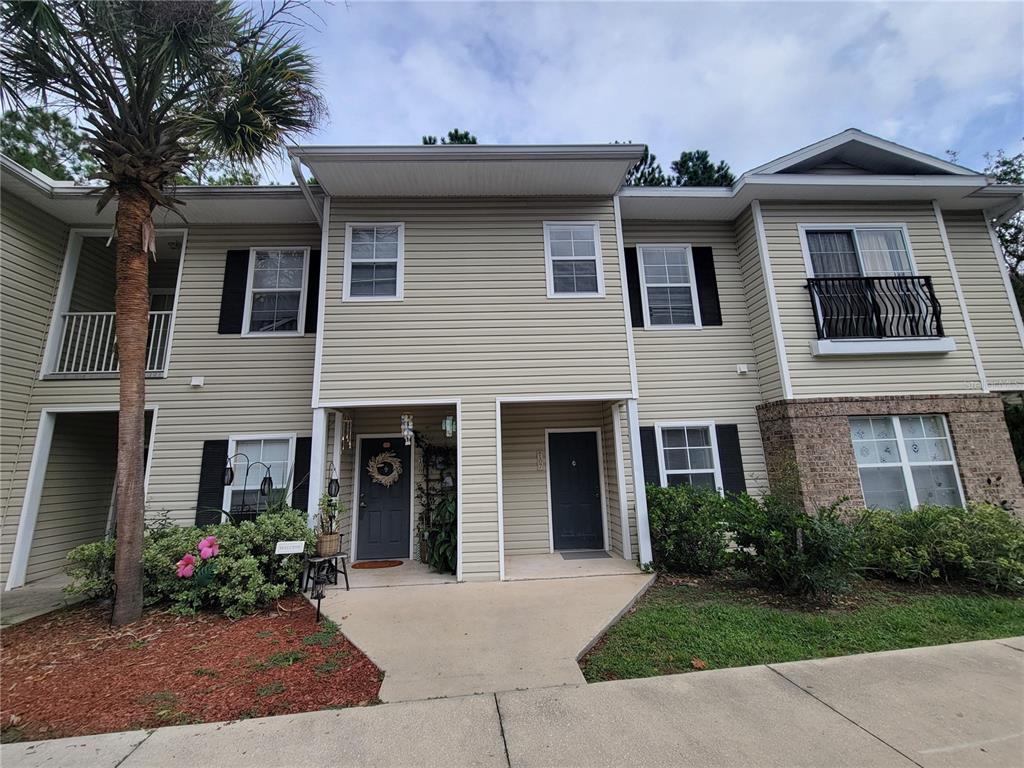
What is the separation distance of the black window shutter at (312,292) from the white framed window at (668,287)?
233 inches

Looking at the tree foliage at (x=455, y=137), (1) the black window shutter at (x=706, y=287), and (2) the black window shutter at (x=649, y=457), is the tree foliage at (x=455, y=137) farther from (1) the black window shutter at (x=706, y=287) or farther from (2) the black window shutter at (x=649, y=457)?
(2) the black window shutter at (x=649, y=457)

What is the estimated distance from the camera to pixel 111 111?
4879mm

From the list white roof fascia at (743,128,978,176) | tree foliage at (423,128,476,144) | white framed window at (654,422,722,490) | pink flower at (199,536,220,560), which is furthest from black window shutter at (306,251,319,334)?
white roof fascia at (743,128,978,176)

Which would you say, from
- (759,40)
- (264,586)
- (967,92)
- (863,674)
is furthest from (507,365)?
(967,92)

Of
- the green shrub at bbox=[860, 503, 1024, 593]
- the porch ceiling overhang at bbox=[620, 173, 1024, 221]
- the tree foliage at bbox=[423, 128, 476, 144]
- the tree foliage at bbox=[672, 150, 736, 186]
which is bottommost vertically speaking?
the green shrub at bbox=[860, 503, 1024, 593]

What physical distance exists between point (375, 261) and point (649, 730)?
6.71 metres

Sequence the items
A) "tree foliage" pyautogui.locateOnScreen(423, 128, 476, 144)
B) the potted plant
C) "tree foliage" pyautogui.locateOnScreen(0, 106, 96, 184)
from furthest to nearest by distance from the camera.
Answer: "tree foliage" pyautogui.locateOnScreen(423, 128, 476, 144) < "tree foliage" pyautogui.locateOnScreen(0, 106, 96, 184) < the potted plant

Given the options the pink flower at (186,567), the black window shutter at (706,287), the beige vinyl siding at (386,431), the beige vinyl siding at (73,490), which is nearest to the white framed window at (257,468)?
the beige vinyl siding at (386,431)

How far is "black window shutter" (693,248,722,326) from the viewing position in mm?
7836

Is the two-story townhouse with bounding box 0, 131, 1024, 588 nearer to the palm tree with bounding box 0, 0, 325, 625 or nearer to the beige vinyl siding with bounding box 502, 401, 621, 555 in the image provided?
the beige vinyl siding with bounding box 502, 401, 621, 555

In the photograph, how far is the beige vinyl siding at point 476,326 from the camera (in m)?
6.36

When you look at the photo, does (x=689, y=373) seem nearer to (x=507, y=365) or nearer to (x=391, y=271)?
(x=507, y=365)

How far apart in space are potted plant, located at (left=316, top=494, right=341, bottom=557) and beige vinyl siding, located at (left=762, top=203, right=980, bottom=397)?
7544 mm

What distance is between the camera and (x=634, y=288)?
25.8 feet
